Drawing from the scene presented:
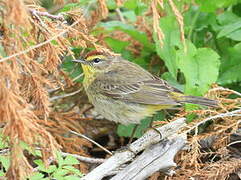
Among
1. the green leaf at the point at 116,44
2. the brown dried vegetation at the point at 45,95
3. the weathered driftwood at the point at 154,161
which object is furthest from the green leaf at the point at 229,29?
the weathered driftwood at the point at 154,161

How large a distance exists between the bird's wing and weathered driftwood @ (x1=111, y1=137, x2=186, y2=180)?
22.3 inches

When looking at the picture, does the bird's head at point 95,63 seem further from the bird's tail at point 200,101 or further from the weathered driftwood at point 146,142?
the weathered driftwood at point 146,142

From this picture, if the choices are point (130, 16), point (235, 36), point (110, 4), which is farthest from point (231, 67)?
point (130, 16)

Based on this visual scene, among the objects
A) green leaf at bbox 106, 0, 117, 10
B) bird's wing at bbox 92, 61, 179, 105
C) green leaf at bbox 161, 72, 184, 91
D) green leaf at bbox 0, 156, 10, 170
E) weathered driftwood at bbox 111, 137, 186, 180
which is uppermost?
green leaf at bbox 106, 0, 117, 10

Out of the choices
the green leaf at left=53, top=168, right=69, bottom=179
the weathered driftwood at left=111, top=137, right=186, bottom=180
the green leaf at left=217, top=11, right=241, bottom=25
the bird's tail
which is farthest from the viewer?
the green leaf at left=217, top=11, right=241, bottom=25

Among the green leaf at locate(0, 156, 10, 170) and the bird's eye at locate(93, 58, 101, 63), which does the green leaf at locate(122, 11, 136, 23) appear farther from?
the green leaf at locate(0, 156, 10, 170)

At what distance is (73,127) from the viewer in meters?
5.84

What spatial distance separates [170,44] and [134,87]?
0.62 metres

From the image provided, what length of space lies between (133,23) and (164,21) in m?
1.68

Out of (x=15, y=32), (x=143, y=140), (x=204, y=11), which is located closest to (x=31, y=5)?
(x=15, y=32)

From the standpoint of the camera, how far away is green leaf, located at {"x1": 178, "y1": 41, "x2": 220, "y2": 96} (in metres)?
5.27

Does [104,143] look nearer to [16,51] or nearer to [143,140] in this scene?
[143,140]

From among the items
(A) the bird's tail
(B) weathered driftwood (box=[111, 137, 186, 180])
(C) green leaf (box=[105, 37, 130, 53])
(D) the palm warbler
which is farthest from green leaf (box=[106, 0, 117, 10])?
(B) weathered driftwood (box=[111, 137, 186, 180])

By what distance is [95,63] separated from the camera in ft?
18.5
